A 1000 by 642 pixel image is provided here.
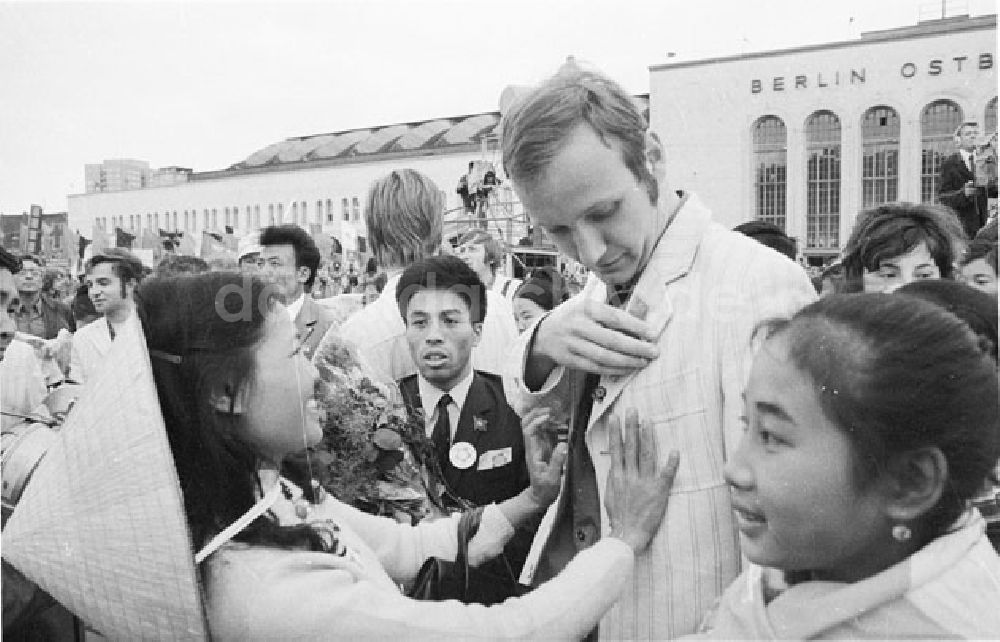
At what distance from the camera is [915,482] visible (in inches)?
39.6

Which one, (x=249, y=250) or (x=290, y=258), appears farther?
(x=249, y=250)

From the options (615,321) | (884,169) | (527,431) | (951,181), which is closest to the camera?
(615,321)

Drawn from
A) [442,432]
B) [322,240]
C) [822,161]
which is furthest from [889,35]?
[322,240]

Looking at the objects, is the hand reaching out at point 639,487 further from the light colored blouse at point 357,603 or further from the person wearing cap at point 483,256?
the person wearing cap at point 483,256

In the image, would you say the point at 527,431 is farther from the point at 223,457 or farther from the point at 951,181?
the point at 951,181

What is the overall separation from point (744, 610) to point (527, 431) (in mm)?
643

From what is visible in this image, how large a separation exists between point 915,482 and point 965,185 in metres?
2.41

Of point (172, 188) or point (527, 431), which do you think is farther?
point (172, 188)

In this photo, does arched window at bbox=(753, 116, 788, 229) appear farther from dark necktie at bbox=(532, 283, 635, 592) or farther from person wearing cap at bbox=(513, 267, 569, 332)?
dark necktie at bbox=(532, 283, 635, 592)

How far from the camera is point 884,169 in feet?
9.09

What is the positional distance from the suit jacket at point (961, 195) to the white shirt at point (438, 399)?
187 cm

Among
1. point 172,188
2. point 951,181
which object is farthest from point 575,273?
point 951,181

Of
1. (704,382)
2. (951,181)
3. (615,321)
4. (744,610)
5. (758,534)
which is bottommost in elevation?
(744,610)

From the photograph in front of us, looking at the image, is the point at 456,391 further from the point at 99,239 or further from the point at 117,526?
the point at 99,239
